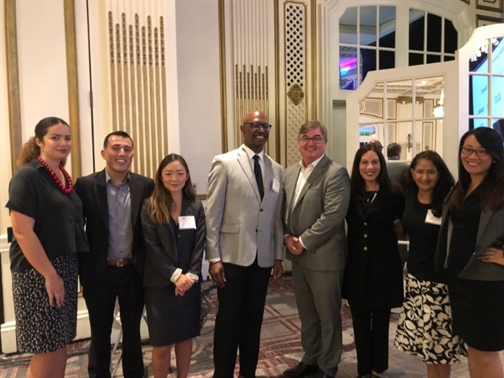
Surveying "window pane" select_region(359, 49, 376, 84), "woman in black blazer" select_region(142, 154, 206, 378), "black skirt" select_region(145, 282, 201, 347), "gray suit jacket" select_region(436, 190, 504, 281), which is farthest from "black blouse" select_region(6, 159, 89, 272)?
"window pane" select_region(359, 49, 376, 84)

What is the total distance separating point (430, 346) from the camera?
2.15 meters

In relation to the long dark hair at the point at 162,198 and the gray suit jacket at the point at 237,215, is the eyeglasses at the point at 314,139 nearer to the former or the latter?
the gray suit jacket at the point at 237,215

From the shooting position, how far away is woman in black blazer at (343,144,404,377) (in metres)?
2.39

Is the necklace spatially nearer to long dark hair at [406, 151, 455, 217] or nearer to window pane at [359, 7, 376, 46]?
long dark hair at [406, 151, 455, 217]

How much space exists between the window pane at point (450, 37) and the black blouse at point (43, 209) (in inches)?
216

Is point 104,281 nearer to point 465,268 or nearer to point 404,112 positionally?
point 465,268

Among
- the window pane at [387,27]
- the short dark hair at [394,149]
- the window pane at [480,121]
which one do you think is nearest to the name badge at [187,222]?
the short dark hair at [394,149]

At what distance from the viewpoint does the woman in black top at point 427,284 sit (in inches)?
84.3

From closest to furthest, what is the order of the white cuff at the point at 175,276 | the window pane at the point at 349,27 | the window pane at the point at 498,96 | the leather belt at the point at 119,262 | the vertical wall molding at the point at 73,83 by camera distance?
the white cuff at the point at 175,276
the leather belt at the point at 119,262
the vertical wall molding at the point at 73,83
the window pane at the point at 498,96
the window pane at the point at 349,27

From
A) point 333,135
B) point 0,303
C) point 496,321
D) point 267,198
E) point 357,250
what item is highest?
point 333,135

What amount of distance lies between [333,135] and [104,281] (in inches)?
148

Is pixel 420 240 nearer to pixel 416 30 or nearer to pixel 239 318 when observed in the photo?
pixel 239 318

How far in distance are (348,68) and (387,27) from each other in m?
0.81

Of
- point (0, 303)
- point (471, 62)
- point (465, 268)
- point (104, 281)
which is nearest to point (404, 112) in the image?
point (471, 62)
